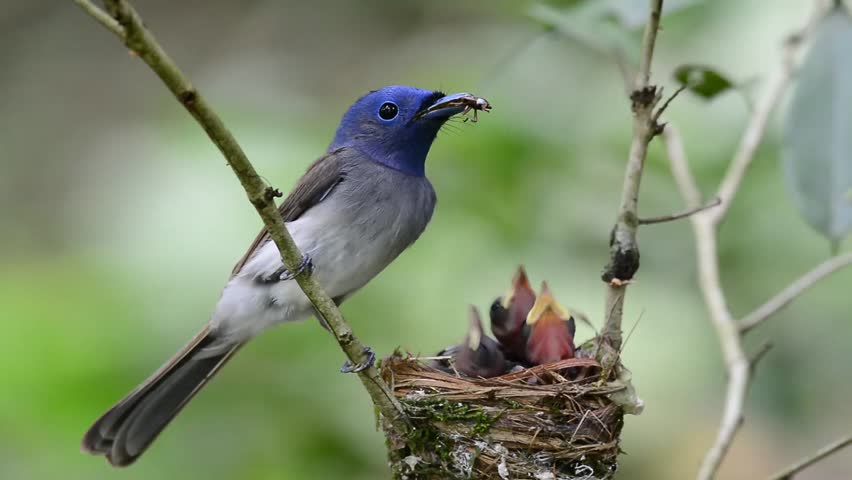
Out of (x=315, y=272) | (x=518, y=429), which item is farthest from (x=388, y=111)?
(x=518, y=429)

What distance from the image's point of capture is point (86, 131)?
864 cm

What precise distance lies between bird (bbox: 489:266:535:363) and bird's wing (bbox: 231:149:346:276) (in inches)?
28.6

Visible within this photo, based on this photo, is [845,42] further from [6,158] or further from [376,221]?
[6,158]

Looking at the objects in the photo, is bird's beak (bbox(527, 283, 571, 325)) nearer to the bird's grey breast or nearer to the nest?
the nest

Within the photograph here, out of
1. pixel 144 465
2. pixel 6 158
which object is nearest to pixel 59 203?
pixel 6 158

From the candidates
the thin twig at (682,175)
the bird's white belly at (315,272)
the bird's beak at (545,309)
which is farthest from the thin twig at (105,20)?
the thin twig at (682,175)

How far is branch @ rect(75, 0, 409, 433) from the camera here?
175 cm

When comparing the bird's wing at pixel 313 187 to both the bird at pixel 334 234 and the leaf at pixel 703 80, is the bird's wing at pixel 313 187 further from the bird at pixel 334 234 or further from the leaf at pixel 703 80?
the leaf at pixel 703 80

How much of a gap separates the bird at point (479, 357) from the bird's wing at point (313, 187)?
740 mm

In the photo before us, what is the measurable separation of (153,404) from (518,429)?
1.58 m

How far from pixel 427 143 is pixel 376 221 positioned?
0.37 metres

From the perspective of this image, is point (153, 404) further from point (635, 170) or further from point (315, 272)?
point (635, 170)

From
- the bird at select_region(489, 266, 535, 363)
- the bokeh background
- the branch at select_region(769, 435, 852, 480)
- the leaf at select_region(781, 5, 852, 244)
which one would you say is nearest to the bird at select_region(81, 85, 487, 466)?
the bokeh background

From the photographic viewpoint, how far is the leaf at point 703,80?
333 centimetres
